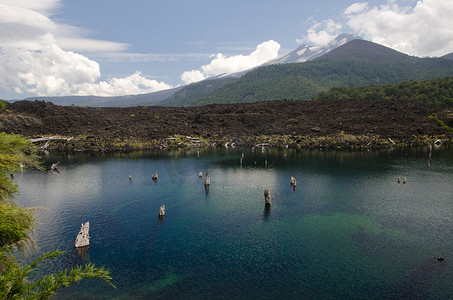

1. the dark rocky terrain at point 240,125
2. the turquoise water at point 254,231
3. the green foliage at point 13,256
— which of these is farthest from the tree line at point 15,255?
the dark rocky terrain at point 240,125

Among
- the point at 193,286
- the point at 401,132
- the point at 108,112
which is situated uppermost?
the point at 108,112

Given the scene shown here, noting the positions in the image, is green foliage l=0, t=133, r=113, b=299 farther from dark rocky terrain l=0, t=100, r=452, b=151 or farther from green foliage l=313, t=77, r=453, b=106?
green foliage l=313, t=77, r=453, b=106

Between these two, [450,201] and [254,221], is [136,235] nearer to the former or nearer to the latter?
[254,221]

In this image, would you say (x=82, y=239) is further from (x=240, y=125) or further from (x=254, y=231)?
(x=240, y=125)

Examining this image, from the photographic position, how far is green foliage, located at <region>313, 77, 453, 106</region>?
146750 millimetres

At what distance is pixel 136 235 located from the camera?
106 ft

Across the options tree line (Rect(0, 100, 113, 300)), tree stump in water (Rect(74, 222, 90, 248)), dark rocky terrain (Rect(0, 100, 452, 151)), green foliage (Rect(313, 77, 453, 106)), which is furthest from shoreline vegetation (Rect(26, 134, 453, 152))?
tree line (Rect(0, 100, 113, 300))

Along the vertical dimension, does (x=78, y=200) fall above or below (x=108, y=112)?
below

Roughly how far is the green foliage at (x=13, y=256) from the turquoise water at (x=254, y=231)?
8.92 meters

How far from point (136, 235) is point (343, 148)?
286 feet

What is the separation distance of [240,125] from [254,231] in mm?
100797

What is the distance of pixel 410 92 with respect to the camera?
16100cm

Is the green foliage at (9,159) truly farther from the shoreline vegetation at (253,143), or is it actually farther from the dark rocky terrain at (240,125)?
the dark rocky terrain at (240,125)

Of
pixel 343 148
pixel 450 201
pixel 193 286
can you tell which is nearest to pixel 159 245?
pixel 193 286
